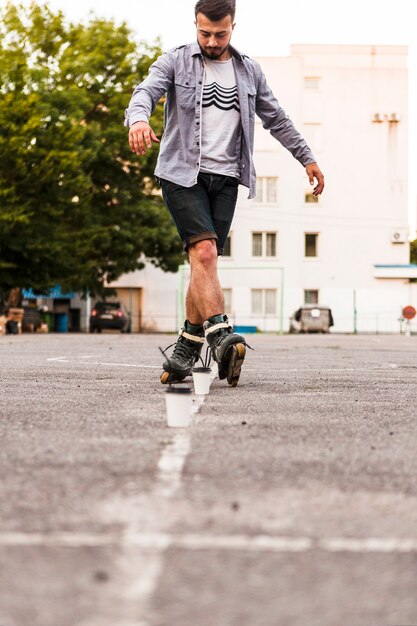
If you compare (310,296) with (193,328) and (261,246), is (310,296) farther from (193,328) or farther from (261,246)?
(193,328)

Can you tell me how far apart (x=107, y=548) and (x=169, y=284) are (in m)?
49.7

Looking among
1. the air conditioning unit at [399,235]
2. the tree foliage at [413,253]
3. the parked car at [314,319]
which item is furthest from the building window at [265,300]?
the tree foliage at [413,253]

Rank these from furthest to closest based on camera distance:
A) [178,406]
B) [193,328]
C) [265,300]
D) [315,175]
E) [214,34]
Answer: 1. [265,300]
2. [315,175]
3. [214,34]
4. [193,328]
5. [178,406]

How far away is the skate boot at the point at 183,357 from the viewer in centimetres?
557

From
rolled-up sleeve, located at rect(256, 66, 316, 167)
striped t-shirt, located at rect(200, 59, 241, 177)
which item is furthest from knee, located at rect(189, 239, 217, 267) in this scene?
rolled-up sleeve, located at rect(256, 66, 316, 167)

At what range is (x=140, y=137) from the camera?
5562mm

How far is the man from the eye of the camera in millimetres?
5812

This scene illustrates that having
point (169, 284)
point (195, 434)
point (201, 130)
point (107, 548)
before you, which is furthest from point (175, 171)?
point (169, 284)

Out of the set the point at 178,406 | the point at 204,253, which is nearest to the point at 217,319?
the point at 204,253

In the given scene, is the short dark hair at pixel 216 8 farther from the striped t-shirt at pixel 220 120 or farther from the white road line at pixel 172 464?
the white road line at pixel 172 464

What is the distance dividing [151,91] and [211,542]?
181 inches

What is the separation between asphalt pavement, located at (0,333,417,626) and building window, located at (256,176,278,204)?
4788 centimetres

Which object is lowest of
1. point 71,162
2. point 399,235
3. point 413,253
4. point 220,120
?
point 220,120

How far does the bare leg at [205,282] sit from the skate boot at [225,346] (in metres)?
0.11
